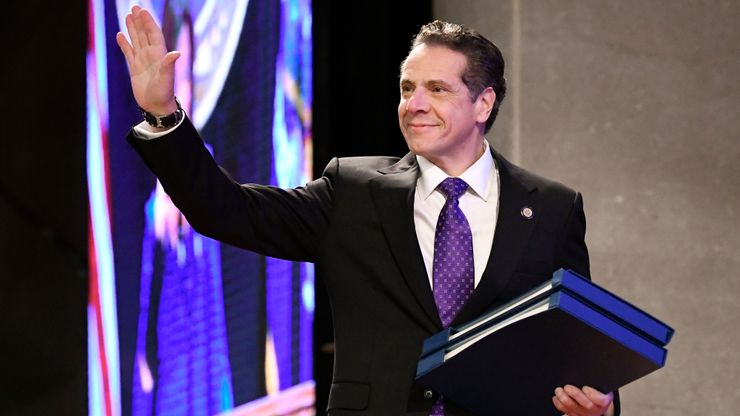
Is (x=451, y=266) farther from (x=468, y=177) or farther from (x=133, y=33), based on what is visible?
(x=133, y=33)

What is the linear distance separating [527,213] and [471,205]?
12 cm

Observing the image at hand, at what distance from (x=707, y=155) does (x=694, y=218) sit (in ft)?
0.73

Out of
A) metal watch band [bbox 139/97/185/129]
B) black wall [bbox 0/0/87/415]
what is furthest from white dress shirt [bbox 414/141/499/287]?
black wall [bbox 0/0/87/415]

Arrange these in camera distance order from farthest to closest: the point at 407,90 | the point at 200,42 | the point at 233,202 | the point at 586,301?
the point at 200,42, the point at 407,90, the point at 233,202, the point at 586,301

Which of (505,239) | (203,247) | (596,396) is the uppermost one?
(505,239)

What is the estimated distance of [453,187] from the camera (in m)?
2.47

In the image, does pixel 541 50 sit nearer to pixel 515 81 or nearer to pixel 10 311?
pixel 515 81

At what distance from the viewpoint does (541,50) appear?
3.96 meters

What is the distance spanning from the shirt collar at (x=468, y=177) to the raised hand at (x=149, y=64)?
0.60 meters

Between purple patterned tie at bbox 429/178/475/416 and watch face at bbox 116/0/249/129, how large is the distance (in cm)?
112

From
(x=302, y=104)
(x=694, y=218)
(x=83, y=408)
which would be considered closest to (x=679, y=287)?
(x=694, y=218)

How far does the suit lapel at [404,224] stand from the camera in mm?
2330

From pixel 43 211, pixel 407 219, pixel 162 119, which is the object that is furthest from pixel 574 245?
pixel 43 211

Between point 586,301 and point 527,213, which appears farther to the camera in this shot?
point 527,213
